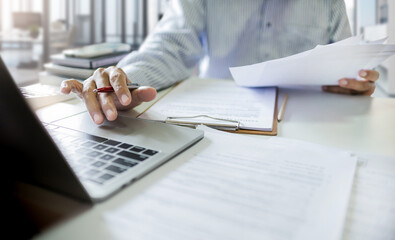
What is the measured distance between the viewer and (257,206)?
0.95ft

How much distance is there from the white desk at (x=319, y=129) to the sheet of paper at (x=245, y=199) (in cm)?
2

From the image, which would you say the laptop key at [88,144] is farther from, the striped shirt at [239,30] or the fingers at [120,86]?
the striped shirt at [239,30]

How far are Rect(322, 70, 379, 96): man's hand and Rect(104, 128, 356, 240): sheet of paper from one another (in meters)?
0.42

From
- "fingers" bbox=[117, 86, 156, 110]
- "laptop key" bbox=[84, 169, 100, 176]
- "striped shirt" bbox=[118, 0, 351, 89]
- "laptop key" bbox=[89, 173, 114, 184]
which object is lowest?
"laptop key" bbox=[89, 173, 114, 184]

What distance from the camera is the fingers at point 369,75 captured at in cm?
78

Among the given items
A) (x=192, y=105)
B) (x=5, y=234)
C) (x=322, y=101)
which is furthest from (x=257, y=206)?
(x=322, y=101)

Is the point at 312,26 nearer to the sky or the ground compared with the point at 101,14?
nearer to the ground

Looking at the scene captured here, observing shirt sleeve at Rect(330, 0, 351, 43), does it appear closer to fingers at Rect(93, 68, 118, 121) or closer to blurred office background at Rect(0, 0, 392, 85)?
fingers at Rect(93, 68, 118, 121)

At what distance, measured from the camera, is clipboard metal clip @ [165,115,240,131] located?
0.54 meters

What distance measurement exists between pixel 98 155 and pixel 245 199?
187 mm

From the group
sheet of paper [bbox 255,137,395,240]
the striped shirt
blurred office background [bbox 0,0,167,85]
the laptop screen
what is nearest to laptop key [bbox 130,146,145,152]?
the laptop screen

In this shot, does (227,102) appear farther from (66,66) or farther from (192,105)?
(66,66)

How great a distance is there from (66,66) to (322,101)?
722 millimetres

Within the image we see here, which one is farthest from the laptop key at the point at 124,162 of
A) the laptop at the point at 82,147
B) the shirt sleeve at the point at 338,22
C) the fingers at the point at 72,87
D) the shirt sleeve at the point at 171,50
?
the shirt sleeve at the point at 338,22
